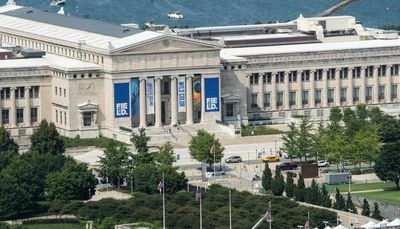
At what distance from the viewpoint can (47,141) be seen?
178 meters

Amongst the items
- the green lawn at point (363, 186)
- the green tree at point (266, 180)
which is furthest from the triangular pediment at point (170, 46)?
the green tree at point (266, 180)

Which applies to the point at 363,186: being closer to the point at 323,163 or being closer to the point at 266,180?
the point at 266,180

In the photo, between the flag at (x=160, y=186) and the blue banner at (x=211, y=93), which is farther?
the blue banner at (x=211, y=93)

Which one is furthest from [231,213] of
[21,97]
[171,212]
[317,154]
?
[21,97]

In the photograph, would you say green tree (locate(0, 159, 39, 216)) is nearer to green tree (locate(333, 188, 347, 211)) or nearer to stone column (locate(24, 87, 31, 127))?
green tree (locate(333, 188, 347, 211))

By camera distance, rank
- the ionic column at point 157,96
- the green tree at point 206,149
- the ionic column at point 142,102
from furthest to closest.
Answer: the ionic column at point 157,96 < the ionic column at point 142,102 < the green tree at point 206,149

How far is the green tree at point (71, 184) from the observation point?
529ft

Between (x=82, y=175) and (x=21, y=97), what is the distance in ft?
99.0

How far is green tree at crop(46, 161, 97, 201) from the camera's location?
529 feet

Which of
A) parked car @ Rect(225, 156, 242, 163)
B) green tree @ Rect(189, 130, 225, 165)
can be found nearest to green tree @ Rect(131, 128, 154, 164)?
green tree @ Rect(189, 130, 225, 165)

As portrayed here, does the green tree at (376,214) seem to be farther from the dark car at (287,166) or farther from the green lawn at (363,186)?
the dark car at (287,166)

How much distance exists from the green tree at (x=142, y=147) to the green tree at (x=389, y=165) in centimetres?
1442

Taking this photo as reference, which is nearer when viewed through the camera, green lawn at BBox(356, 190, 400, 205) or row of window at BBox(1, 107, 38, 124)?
green lawn at BBox(356, 190, 400, 205)

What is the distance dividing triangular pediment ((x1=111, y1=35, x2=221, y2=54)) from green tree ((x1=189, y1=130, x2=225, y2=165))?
14.3m
